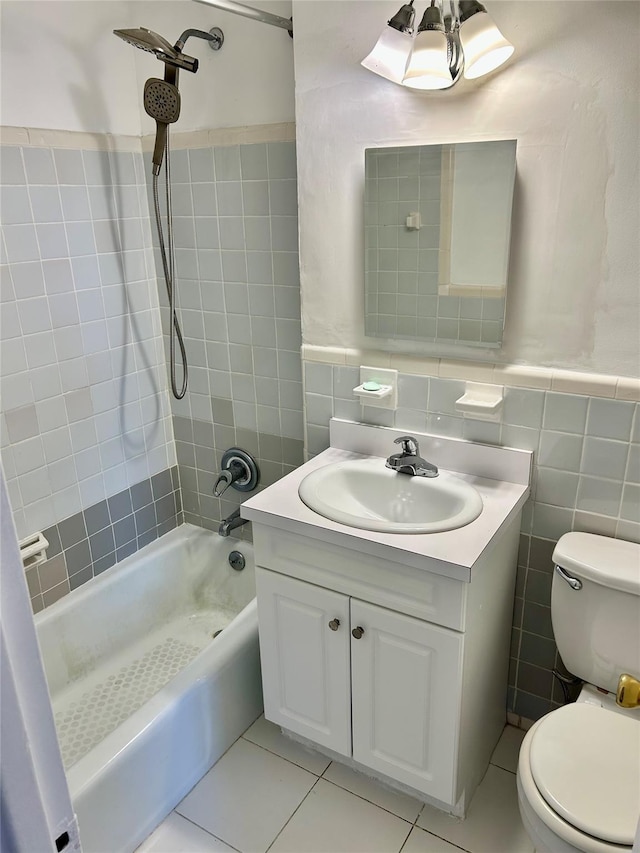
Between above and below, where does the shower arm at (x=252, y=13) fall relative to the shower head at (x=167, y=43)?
above

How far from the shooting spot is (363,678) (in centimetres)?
164

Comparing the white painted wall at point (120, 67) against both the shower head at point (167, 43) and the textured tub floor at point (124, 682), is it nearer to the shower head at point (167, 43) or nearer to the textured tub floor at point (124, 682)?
the shower head at point (167, 43)

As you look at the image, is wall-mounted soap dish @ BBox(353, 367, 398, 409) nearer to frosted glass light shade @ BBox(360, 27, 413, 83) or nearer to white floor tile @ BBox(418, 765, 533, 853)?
frosted glass light shade @ BBox(360, 27, 413, 83)

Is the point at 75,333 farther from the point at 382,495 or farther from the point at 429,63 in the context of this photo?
the point at 429,63

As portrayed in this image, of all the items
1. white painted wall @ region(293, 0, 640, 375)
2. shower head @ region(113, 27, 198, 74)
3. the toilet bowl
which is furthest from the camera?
shower head @ region(113, 27, 198, 74)

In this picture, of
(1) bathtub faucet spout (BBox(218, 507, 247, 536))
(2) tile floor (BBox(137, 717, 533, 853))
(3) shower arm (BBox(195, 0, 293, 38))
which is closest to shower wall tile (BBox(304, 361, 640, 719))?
(2) tile floor (BBox(137, 717, 533, 853))

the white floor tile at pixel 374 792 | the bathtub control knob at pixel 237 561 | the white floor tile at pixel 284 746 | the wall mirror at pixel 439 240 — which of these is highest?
the wall mirror at pixel 439 240

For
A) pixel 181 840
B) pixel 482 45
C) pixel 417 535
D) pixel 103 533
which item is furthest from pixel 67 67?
pixel 181 840

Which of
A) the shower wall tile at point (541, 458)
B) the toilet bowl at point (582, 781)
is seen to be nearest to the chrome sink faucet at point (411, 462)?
the shower wall tile at point (541, 458)

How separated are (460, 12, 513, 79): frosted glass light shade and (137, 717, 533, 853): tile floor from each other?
1870mm

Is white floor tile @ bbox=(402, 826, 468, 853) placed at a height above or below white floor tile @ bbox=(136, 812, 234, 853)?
above

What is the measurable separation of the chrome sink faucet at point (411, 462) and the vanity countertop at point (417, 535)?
0.10 meters

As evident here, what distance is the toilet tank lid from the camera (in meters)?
1.45

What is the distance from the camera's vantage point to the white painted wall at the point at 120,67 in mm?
1771
